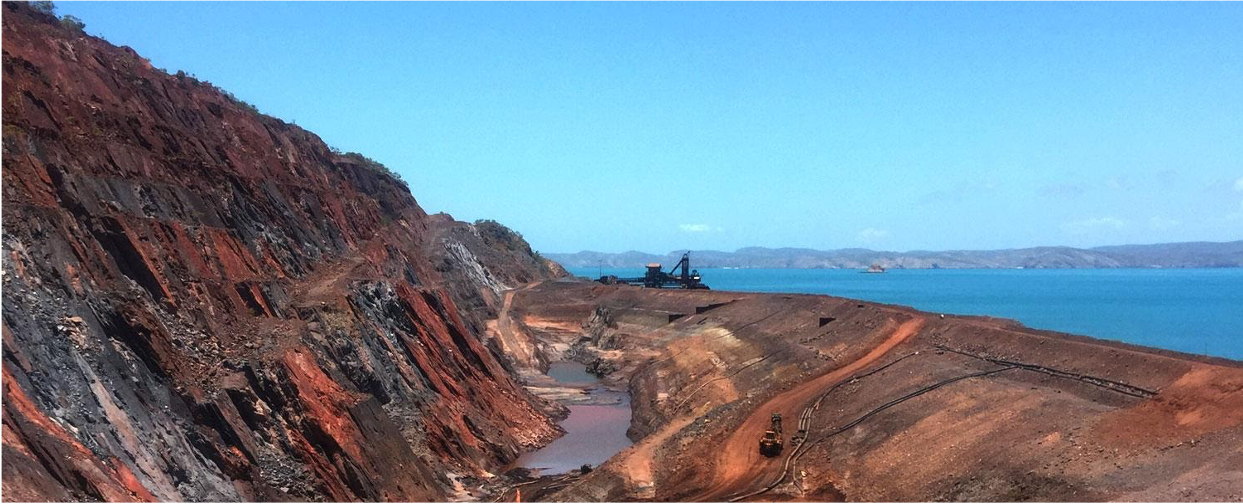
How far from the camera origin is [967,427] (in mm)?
28906

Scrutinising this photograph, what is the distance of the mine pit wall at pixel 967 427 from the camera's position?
78.0 feet

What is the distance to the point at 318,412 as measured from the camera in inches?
1038

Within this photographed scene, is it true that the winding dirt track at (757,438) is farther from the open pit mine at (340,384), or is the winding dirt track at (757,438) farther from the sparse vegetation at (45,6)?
the sparse vegetation at (45,6)

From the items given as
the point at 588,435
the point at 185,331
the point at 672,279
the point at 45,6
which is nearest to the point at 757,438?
the point at 588,435

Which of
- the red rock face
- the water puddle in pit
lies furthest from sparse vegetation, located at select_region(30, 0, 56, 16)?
the water puddle in pit

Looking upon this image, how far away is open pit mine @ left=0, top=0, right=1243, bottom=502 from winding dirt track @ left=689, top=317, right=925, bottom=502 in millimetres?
164

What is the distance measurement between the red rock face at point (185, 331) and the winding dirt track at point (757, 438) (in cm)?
923

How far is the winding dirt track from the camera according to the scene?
27.6 m

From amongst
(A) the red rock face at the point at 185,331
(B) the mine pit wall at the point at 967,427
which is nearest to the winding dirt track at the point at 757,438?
(B) the mine pit wall at the point at 967,427

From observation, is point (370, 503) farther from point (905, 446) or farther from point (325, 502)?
point (905, 446)

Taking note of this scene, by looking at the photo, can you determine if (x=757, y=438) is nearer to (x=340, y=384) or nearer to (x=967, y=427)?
(x=967, y=427)

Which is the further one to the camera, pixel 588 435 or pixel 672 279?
pixel 672 279

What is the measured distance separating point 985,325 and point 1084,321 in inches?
2897

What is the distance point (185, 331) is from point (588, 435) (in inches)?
833
